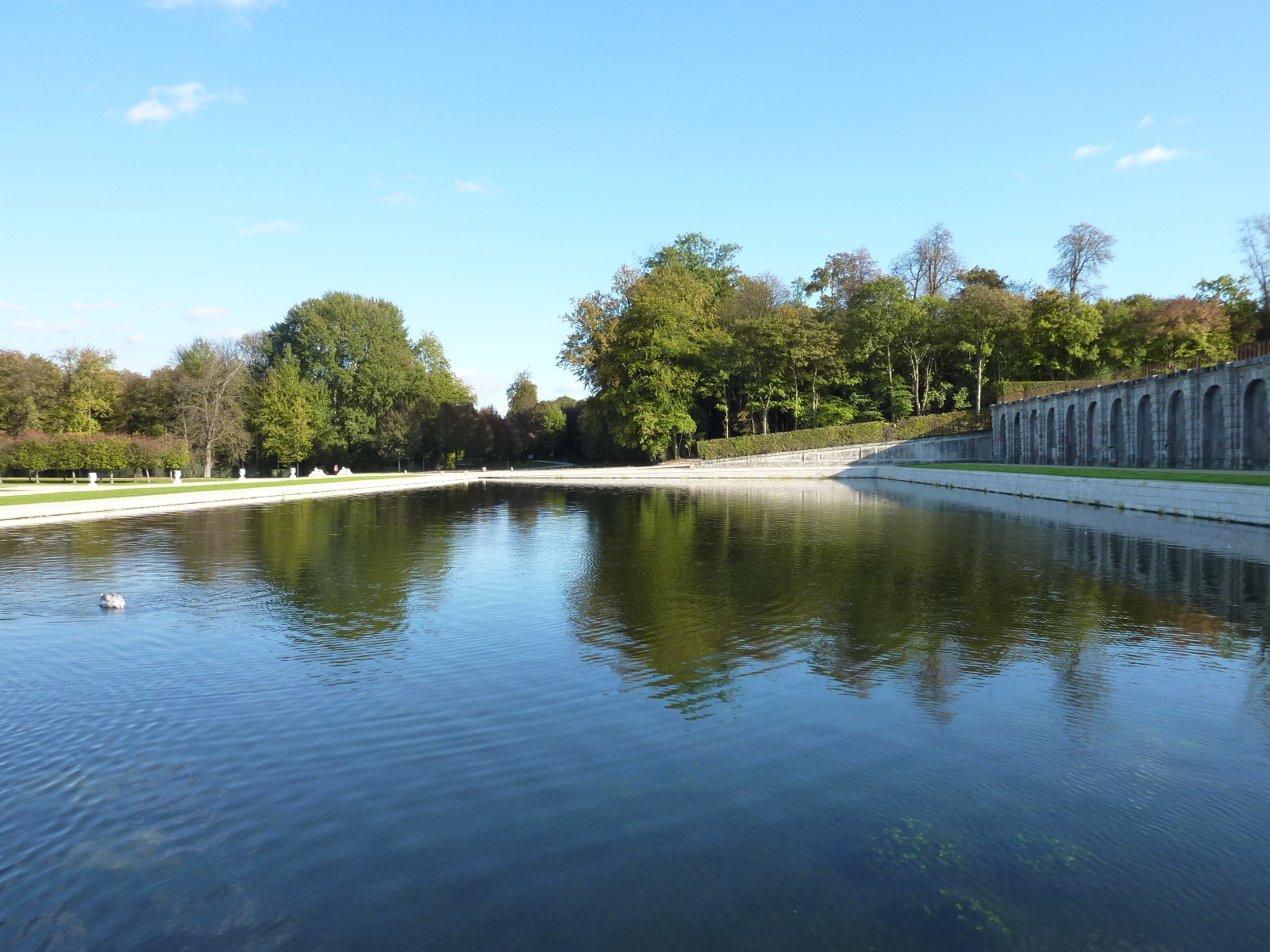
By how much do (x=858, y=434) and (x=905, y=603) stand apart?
51799mm

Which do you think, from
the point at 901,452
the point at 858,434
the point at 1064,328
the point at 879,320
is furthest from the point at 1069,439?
the point at 879,320

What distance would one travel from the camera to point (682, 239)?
253ft

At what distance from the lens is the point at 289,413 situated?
66.9 meters

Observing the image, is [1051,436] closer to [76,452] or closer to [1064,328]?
[1064,328]

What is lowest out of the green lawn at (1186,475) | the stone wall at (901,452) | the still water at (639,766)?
the still water at (639,766)

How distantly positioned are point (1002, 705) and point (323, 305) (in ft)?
252

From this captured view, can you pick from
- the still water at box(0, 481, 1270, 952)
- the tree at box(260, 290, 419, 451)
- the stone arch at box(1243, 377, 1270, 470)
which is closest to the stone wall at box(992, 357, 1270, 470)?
the stone arch at box(1243, 377, 1270, 470)

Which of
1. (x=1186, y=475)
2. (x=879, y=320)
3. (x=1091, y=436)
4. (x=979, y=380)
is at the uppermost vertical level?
(x=879, y=320)

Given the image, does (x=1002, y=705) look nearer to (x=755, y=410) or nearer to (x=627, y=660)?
(x=627, y=660)

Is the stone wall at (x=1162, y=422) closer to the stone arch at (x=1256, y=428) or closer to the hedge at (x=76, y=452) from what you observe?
the stone arch at (x=1256, y=428)

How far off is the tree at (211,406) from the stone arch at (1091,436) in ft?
200

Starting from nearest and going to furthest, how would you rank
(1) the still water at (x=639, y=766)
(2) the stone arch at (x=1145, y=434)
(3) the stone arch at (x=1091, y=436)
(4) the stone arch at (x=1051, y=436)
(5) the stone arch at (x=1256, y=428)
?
(1) the still water at (x=639, y=766) < (5) the stone arch at (x=1256, y=428) < (2) the stone arch at (x=1145, y=434) < (3) the stone arch at (x=1091, y=436) < (4) the stone arch at (x=1051, y=436)

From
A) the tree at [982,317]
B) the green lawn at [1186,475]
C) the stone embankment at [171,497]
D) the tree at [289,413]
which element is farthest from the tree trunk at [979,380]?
the tree at [289,413]

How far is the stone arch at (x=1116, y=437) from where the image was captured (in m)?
41.2
